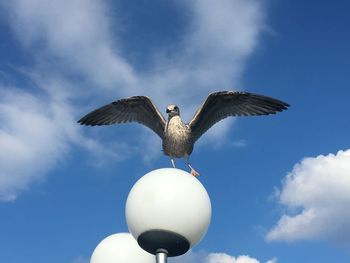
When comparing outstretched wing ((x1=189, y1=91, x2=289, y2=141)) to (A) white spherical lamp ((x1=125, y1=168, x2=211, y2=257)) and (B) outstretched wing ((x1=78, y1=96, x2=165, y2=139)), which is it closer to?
(B) outstretched wing ((x1=78, y1=96, x2=165, y2=139))

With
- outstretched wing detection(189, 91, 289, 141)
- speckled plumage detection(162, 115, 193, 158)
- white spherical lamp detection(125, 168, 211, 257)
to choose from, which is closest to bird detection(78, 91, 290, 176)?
outstretched wing detection(189, 91, 289, 141)

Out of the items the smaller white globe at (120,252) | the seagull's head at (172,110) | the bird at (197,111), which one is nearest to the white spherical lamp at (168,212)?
the smaller white globe at (120,252)

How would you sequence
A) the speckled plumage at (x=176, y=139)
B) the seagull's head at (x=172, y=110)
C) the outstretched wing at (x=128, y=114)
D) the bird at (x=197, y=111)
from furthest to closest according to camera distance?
the outstretched wing at (x=128, y=114) → the bird at (x=197, y=111) → the seagull's head at (x=172, y=110) → the speckled plumage at (x=176, y=139)

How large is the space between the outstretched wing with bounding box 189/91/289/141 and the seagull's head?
0.84 m

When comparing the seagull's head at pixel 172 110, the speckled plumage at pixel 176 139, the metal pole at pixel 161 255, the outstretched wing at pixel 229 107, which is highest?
the outstretched wing at pixel 229 107

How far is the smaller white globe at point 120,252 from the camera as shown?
5.56 m

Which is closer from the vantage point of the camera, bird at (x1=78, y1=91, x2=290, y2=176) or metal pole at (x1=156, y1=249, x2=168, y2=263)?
metal pole at (x1=156, y1=249, x2=168, y2=263)

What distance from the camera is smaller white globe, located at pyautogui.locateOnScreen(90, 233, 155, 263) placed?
5562 millimetres

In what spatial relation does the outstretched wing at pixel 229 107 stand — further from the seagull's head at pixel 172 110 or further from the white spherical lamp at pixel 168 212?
the white spherical lamp at pixel 168 212

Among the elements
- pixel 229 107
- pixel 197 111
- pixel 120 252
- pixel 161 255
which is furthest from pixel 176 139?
pixel 161 255

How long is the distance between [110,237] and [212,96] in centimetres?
621

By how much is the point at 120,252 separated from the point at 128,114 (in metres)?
6.76

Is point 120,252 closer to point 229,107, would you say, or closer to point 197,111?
point 197,111

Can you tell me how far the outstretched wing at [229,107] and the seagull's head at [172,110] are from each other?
838mm
